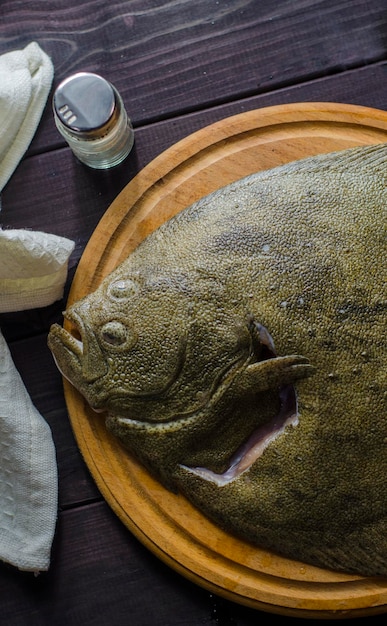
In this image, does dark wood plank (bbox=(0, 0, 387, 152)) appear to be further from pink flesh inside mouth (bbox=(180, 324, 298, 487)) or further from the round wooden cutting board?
pink flesh inside mouth (bbox=(180, 324, 298, 487))

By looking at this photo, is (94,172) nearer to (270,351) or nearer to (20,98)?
(20,98)

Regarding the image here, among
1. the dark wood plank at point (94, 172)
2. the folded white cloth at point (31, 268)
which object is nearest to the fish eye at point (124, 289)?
the folded white cloth at point (31, 268)

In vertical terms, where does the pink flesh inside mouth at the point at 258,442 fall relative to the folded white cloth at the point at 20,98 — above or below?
below

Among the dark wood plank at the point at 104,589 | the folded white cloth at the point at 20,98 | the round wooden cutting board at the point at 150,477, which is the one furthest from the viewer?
the folded white cloth at the point at 20,98

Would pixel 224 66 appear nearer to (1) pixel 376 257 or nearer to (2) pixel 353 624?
(1) pixel 376 257

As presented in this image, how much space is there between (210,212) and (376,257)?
346mm

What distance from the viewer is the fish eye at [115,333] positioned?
4.33ft

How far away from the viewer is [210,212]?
1.37 m

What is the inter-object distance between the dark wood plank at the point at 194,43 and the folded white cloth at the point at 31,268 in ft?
1.13

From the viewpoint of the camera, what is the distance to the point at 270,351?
1337 millimetres

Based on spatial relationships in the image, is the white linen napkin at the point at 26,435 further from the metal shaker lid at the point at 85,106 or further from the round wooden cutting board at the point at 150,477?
the metal shaker lid at the point at 85,106

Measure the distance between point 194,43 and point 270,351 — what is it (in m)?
0.91

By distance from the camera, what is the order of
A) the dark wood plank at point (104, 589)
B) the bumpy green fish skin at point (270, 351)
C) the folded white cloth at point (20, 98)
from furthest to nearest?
the folded white cloth at point (20, 98)
the dark wood plank at point (104, 589)
the bumpy green fish skin at point (270, 351)

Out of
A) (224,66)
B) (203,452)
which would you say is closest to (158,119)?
(224,66)
